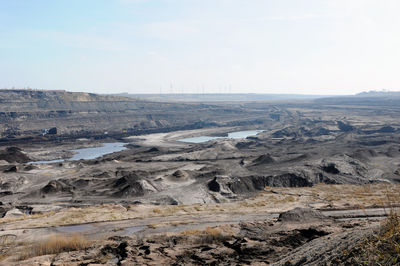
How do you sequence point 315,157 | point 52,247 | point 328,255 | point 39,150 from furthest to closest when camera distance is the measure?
point 39,150, point 315,157, point 52,247, point 328,255

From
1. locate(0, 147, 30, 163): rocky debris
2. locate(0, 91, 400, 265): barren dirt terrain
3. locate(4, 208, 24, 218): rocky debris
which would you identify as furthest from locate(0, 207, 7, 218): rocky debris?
locate(0, 147, 30, 163): rocky debris

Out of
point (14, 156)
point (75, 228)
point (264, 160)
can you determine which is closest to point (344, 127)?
point (264, 160)

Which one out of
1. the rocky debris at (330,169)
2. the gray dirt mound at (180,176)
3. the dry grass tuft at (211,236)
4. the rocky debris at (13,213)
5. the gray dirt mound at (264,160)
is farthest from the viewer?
the gray dirt mound at (264,160)

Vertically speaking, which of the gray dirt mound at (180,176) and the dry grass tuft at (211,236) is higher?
the dry grass tuft at (211,236)

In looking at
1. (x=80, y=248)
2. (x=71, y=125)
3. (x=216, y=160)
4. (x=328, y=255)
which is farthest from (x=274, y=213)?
(x=71, y=125)

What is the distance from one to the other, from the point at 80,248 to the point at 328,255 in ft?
48.1

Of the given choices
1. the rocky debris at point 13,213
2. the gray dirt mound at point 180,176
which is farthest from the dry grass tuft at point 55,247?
the gray dirt mound at point 180,176

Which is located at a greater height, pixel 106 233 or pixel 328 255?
pixel 328 255

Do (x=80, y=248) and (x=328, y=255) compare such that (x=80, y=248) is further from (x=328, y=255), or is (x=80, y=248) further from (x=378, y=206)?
(x=378, y=206)

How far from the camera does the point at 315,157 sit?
62.2m

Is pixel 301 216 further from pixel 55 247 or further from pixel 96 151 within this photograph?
pixel 96 151

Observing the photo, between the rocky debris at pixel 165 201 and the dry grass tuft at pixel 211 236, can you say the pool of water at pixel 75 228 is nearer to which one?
the dry grass tuft at pixel 211 236

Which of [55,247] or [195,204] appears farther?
[195,204]

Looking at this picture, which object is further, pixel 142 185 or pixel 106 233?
pixel 142 185
